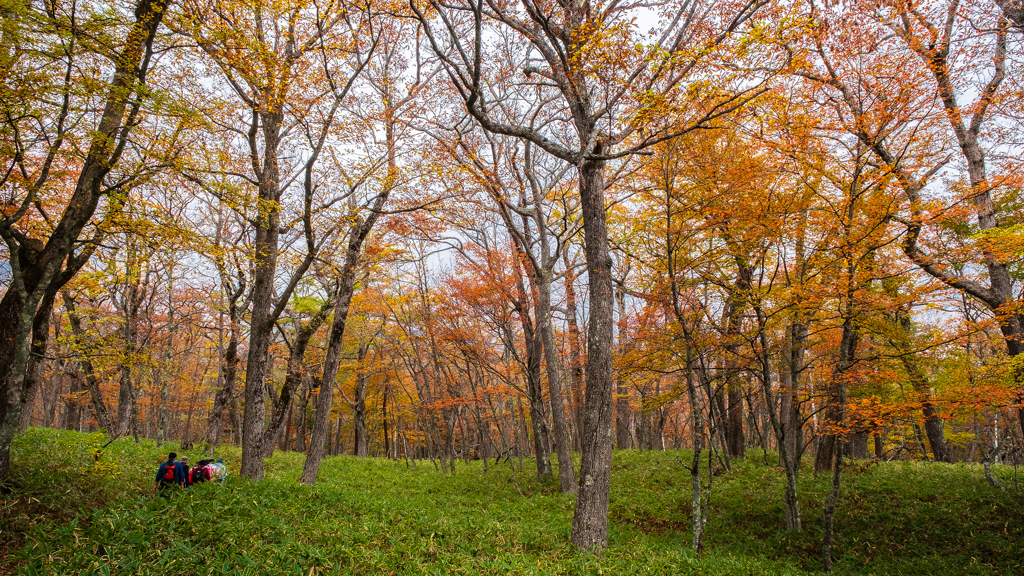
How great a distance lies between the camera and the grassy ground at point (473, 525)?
455 centimetres

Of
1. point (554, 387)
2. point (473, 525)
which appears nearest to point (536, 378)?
point (554, 387)

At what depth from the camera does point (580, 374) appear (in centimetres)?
1376

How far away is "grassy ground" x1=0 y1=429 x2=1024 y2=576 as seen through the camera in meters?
4.55

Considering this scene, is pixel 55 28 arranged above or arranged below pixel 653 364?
above

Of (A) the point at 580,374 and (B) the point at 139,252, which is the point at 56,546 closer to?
(B) the point at 139,252

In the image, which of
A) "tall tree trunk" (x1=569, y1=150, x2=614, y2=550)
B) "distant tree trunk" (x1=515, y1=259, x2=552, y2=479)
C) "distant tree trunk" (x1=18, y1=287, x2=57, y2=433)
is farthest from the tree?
"distant tree trunk" (x1=18, y1=287, x2=57, y2=433)

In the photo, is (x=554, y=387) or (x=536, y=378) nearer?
(x=554, y=387)

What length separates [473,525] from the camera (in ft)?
24.1

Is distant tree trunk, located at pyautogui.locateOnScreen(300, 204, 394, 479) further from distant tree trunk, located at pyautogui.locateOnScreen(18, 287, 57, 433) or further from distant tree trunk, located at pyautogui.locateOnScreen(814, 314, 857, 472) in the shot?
distant tree trunk, located at pyautogui.locateOnScreen(814, 314, 857, 472)

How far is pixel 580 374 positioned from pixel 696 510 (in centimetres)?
661

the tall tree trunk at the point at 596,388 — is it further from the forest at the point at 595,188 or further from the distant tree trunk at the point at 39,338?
the distant tree trunk at the point at 39,338

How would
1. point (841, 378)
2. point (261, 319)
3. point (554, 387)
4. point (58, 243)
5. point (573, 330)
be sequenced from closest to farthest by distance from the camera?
point (58, 243) < point (841, 378) < point (261, 319) < point (554, 387) < point (573, 330)

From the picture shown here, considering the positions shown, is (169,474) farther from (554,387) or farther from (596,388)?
(554,387)

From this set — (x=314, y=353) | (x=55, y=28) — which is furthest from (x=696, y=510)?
(x=314, y=353)
